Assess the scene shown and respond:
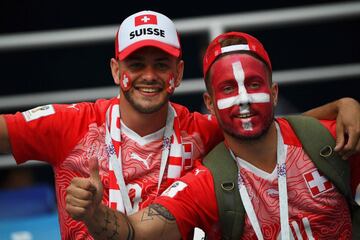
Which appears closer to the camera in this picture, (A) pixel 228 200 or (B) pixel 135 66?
(A) pixel 228 200

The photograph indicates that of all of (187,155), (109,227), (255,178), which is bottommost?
(109,227)

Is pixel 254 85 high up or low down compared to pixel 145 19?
down

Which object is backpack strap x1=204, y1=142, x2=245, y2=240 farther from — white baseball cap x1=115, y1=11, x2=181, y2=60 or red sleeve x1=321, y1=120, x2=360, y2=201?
white baseball cap x1=115, y1=11, x2=181, y2=60

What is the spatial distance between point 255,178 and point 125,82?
701mm

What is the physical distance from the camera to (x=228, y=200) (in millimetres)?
3719

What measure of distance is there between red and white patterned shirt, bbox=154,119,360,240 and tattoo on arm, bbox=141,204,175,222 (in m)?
0.04

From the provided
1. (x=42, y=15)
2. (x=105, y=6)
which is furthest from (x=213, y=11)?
(x=42, y=15)

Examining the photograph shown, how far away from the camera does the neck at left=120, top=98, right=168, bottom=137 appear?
3967 mm

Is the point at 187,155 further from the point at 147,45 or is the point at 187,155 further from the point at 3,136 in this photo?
the point at 3,136

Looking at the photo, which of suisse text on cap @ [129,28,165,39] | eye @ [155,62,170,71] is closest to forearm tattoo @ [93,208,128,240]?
eye @ [155,62,170,71]

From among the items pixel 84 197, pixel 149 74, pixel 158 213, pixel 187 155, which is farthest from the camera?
pixel 187 155

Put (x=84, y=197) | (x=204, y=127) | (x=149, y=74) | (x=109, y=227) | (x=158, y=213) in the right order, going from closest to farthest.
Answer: (x=84, y=197) → (x=109, y=227) → (x=158, y=213) → (x=149, y=74) → (x=204, y=127)

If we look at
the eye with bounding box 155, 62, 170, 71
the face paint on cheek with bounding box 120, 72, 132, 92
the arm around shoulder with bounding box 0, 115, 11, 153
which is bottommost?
the arm around shoulder with bounding box 0, 115, 11, 153

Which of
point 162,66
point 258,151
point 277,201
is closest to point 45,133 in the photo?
point 162,66
